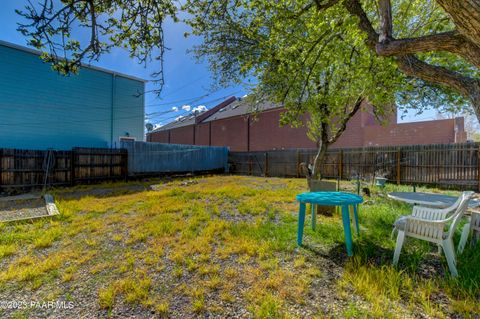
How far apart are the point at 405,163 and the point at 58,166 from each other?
45.7 ft

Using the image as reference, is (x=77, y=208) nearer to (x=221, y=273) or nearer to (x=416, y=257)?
(x=221, y=273)

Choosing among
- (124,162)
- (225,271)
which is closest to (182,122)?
(124,162)

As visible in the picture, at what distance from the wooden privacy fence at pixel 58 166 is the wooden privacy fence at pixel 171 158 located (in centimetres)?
56

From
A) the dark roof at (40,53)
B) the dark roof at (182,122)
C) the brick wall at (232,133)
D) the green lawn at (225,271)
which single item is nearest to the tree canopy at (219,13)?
the green lawn at (225,271)

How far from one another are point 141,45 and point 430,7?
6.79 metres

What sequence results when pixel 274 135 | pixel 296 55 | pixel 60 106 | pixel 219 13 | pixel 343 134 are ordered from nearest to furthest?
1. pixel 219 13
2. pixel 296 55
3. pixel 60 106
4. pixel 343 134
5. pixel 274 135

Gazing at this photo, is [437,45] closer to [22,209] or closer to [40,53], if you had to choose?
[22,209]

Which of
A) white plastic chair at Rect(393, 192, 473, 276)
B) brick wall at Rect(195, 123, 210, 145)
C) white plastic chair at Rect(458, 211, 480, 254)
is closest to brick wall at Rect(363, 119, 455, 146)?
white plastic chair at Rect(458, 211, 480, 254)

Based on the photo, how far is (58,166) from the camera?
8.52m

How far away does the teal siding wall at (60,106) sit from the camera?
973 cm

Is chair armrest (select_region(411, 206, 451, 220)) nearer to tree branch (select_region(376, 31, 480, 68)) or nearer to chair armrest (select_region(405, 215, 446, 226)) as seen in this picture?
chair armrest (select_region(405, 215, 446, 226))

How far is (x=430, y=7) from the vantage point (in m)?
5.37

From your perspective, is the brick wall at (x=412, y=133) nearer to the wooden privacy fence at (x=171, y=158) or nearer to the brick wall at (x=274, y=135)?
the brick wall at (x=274, y=135)

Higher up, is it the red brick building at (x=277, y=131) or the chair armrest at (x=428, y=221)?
the red brick building at (x=277, y=131)
